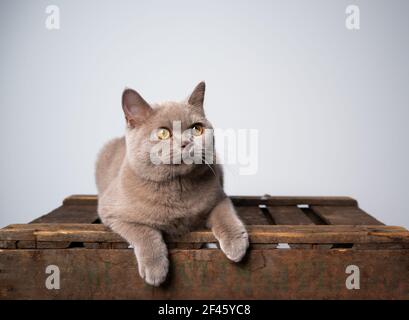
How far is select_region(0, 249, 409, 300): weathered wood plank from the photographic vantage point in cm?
137

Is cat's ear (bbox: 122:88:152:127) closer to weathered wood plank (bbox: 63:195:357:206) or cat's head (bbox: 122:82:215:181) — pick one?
cat's head (bbox: 122:82:215:181)

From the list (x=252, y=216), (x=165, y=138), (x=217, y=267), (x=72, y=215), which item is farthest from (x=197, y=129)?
(x=72, y=215)

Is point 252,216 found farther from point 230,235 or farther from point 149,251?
point 149,251

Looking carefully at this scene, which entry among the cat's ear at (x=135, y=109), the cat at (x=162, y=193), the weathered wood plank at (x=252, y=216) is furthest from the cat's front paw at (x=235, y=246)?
the cat's ear at (x=135, y=109)

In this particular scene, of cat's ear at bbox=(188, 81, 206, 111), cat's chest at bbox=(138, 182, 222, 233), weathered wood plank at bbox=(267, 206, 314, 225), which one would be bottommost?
weathered wood plank at bbox=(267, 206, 314, 225)

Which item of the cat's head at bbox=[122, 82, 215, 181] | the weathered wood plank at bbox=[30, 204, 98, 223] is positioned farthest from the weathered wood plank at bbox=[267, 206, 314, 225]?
the weathered wood plank at bbox=[30, 204, 98, 223]

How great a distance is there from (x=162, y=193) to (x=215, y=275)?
320 mm

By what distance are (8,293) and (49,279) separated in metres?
0.15

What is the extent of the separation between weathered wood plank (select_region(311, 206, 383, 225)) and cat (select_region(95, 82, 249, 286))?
51cm

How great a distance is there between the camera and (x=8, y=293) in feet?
4.54

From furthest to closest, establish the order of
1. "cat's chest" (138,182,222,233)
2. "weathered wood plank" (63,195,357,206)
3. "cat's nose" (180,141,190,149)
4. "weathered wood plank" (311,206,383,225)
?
"weathered wood plank" (63,195,357,206)
"weathered wood plank" (311,206,383,225)
"cat's chest" (138,182,222,233)
"cat's nose" (180,141,190,149)

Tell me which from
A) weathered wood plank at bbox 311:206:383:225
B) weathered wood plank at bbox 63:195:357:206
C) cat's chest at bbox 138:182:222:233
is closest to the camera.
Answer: cat's chest at bbox 138:182:222:233

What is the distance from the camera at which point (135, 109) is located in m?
1.34

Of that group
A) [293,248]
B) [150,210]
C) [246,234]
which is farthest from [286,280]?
[150,210]
